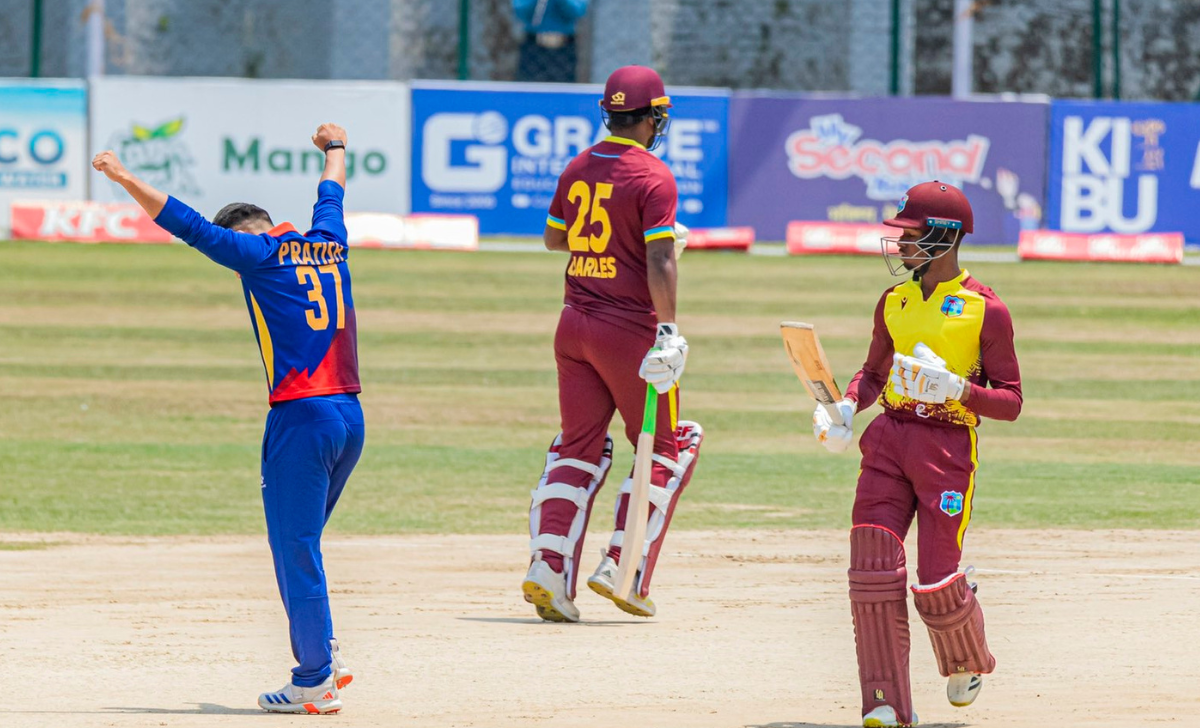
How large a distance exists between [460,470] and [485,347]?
659 centimetres

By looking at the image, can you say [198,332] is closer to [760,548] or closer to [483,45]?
[760,548]

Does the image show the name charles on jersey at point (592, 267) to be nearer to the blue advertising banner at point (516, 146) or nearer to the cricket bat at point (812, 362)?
the cricket bat at point (812, 362)

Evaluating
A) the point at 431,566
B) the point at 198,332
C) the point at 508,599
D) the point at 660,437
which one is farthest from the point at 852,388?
the point at 198,332

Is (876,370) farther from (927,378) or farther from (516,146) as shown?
(516,146)

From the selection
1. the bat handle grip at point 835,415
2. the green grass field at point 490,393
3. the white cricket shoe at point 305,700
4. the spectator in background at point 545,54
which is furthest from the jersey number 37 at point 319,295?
the spectator in background at point 545,54

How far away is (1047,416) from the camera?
16.0m

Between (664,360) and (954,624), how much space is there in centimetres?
176

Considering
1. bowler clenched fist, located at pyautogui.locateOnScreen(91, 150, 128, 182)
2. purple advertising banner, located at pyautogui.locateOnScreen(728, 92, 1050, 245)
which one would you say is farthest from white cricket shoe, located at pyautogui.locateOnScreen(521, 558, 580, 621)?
purple advertising banner, located at pyautogui.locateOnScreen(728, 92, 1050, 245)

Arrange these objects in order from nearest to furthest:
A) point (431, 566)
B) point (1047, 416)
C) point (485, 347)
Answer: point (431, 566), point (1047, 416), point (485, 347)

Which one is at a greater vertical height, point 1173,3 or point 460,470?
point 1173,3

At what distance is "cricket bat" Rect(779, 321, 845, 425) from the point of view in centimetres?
639

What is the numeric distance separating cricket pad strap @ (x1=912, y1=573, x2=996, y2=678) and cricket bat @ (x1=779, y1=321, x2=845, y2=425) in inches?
26.9

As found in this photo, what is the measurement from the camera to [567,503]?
312 inches

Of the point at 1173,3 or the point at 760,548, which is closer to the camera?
the point at 760,548
